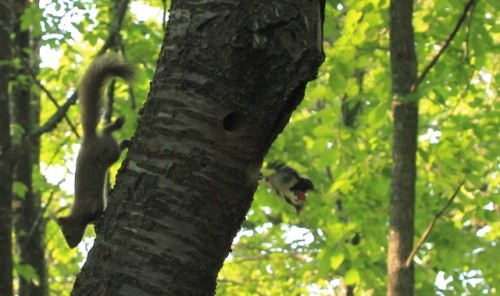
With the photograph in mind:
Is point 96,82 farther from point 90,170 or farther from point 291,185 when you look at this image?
point 291,185

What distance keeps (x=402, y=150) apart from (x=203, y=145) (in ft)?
11.7

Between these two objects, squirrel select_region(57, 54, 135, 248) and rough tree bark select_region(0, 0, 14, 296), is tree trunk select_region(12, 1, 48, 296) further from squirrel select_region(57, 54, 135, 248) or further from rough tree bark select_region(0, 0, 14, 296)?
squirrel select_region(57, 54, 135, 248)

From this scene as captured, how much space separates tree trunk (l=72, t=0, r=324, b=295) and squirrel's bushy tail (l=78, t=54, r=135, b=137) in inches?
83.2

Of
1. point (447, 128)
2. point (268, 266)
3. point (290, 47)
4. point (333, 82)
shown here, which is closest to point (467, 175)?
point (447, 128)

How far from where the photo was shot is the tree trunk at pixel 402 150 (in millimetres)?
4863

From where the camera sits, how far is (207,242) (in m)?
1.67

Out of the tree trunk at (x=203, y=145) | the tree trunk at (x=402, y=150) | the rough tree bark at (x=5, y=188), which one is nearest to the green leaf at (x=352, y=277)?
the tree trunk at (x=402, y=150)

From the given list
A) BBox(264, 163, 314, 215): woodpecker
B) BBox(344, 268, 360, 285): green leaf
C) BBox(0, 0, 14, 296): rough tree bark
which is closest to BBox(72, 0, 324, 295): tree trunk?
BBox(264, 163, 314, 215): woodpecker

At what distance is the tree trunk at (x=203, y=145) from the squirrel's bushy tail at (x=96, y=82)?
211cm

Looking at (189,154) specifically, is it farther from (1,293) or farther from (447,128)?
(447,128)

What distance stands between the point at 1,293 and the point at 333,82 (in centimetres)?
280

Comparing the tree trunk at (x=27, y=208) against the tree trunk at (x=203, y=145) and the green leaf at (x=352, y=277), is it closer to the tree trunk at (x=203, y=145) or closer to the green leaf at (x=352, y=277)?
the green leaf at (x=352, y=277)

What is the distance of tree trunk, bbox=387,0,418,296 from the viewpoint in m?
4.86

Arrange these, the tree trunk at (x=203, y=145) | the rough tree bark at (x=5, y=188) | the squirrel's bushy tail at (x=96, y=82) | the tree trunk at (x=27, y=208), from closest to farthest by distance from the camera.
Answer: the tree trunk at (x=203, y=145), the squirrel's bushy tail at (x=96, y=82), the rough tree bark at (x=5, y=188), the tree trunk at (x=27, y=208)
